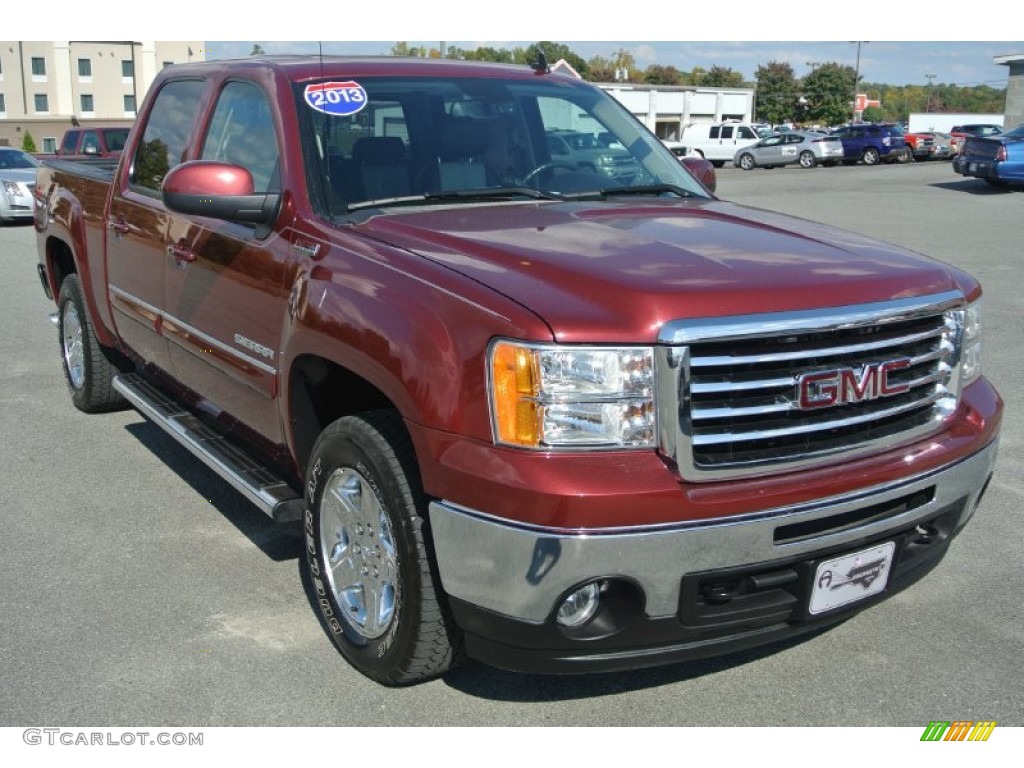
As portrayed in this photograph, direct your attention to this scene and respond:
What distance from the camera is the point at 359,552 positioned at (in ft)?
11.4

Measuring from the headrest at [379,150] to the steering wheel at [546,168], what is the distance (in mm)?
507

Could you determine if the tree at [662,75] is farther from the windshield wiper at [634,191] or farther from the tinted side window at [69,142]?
the windshield wiper at [634,191]

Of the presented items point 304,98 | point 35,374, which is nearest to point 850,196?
point 35,374

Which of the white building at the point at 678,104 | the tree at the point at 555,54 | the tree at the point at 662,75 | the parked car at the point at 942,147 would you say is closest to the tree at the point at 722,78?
the tree at the point at 662,75

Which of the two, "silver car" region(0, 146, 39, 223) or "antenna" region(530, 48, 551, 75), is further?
"silver car" region(0, 146, 39, 223)

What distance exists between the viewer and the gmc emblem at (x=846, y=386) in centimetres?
298

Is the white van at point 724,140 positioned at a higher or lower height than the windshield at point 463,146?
lower

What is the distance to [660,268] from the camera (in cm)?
308

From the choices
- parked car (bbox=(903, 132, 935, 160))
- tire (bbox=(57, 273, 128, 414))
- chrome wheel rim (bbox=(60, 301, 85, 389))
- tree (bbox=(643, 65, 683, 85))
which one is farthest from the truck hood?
tree (bbox=(643, 65, 683, 85))

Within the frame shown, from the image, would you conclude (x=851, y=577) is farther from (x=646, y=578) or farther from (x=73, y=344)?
(x=73, y=344)

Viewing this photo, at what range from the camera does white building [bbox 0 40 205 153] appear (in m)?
74.9

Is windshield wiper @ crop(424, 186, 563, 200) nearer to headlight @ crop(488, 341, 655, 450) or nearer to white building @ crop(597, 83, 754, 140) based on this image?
headlight @ crop(488, 341, 655, 450)

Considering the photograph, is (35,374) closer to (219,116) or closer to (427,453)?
(219,116)

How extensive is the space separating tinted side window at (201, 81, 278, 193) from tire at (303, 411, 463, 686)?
4.20 ft
